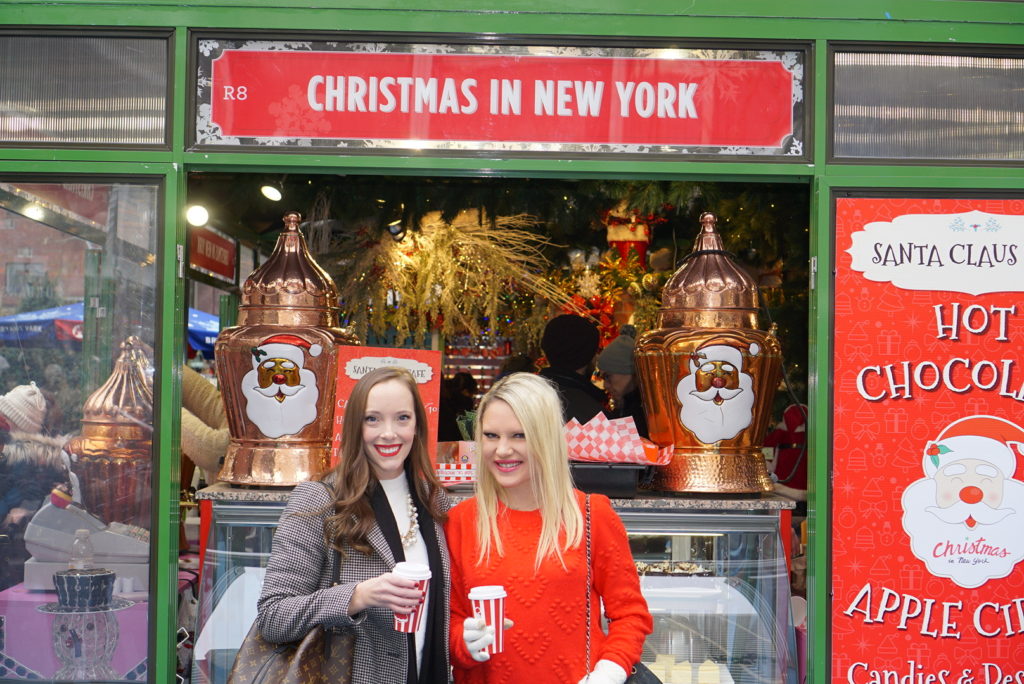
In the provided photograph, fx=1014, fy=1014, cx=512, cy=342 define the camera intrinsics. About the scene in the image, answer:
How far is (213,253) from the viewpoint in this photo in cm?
685

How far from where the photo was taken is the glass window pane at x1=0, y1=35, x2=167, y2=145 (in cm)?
376

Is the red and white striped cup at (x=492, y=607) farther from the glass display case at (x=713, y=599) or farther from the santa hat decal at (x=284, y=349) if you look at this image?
the santa hat decal at (x=284, y=349)

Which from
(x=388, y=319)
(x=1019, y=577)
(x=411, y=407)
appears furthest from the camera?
(x=388, y=319)

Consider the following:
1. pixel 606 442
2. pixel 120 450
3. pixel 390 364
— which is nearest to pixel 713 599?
pixel 606 442

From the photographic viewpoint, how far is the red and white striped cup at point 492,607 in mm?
2211

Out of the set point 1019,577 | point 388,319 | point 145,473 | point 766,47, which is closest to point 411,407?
point 145,473

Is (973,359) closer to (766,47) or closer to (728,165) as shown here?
(728,165)

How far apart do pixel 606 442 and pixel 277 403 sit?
51.5 inches

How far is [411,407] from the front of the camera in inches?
99.0

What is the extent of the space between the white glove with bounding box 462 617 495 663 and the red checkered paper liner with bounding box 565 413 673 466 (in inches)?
64.0

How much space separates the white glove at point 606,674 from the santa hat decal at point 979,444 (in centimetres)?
188

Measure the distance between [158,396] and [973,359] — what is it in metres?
3.01

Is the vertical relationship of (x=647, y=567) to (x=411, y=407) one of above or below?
below

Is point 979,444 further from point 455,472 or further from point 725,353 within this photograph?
point 455,472
